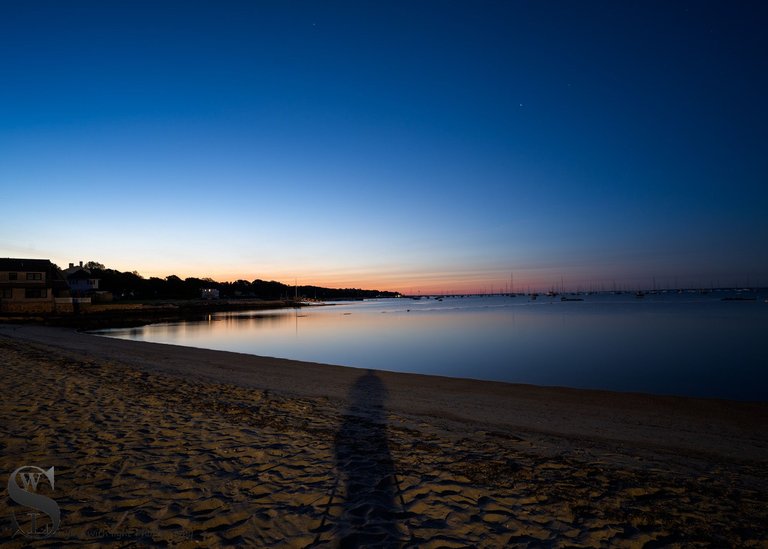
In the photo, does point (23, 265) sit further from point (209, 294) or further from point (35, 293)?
point (209, 294)

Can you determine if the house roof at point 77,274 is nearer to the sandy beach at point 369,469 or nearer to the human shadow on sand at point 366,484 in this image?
the sandy beach at point 369,469

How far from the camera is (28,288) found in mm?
51906

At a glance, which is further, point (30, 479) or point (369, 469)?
point (369, 469)

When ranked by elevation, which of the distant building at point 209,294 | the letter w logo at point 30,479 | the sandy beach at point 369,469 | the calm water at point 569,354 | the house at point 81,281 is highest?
the house at point 81,281

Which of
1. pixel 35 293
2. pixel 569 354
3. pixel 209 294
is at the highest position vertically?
pixel 35 293

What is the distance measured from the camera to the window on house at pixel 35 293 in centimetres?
5194

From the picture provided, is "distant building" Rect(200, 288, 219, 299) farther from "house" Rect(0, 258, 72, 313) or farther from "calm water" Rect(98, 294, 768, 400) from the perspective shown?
"calm water" Rect(98, 294, 768, 400)

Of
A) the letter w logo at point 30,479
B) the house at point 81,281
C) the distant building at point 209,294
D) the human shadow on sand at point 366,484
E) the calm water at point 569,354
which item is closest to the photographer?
the human shadow on sand at point 366,484

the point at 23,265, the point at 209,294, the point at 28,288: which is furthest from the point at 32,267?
the point at 209,294

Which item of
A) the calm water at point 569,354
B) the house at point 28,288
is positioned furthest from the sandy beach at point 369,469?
the house at point 28,288

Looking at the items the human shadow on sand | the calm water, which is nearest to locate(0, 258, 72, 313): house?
the calm water

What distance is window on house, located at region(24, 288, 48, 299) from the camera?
51.9m

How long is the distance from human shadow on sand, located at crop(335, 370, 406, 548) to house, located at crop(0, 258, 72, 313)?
60.5 meters

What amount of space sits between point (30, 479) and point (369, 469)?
4.45 m
